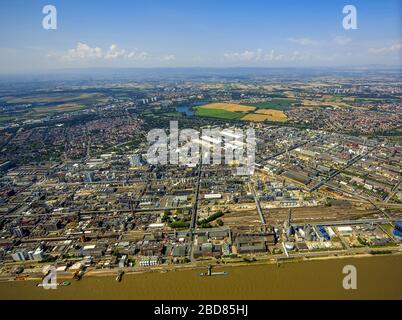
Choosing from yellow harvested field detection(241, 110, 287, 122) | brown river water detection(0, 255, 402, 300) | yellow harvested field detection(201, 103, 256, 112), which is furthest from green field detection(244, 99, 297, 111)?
brown river water detection(0, 255, 402, 300)

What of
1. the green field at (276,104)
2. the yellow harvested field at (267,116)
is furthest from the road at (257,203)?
the green field at (276,104)

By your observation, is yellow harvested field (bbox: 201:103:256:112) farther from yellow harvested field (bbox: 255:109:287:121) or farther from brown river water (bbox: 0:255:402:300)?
brown river water (bbox: 0:255:402:300)

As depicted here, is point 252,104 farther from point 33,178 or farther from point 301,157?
point 33,178

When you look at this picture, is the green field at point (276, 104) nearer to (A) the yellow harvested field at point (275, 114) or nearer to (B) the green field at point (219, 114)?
(A) the yellow harvested field at point (275, 114)

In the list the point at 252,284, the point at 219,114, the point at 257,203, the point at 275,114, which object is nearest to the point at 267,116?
the point at 275,114
